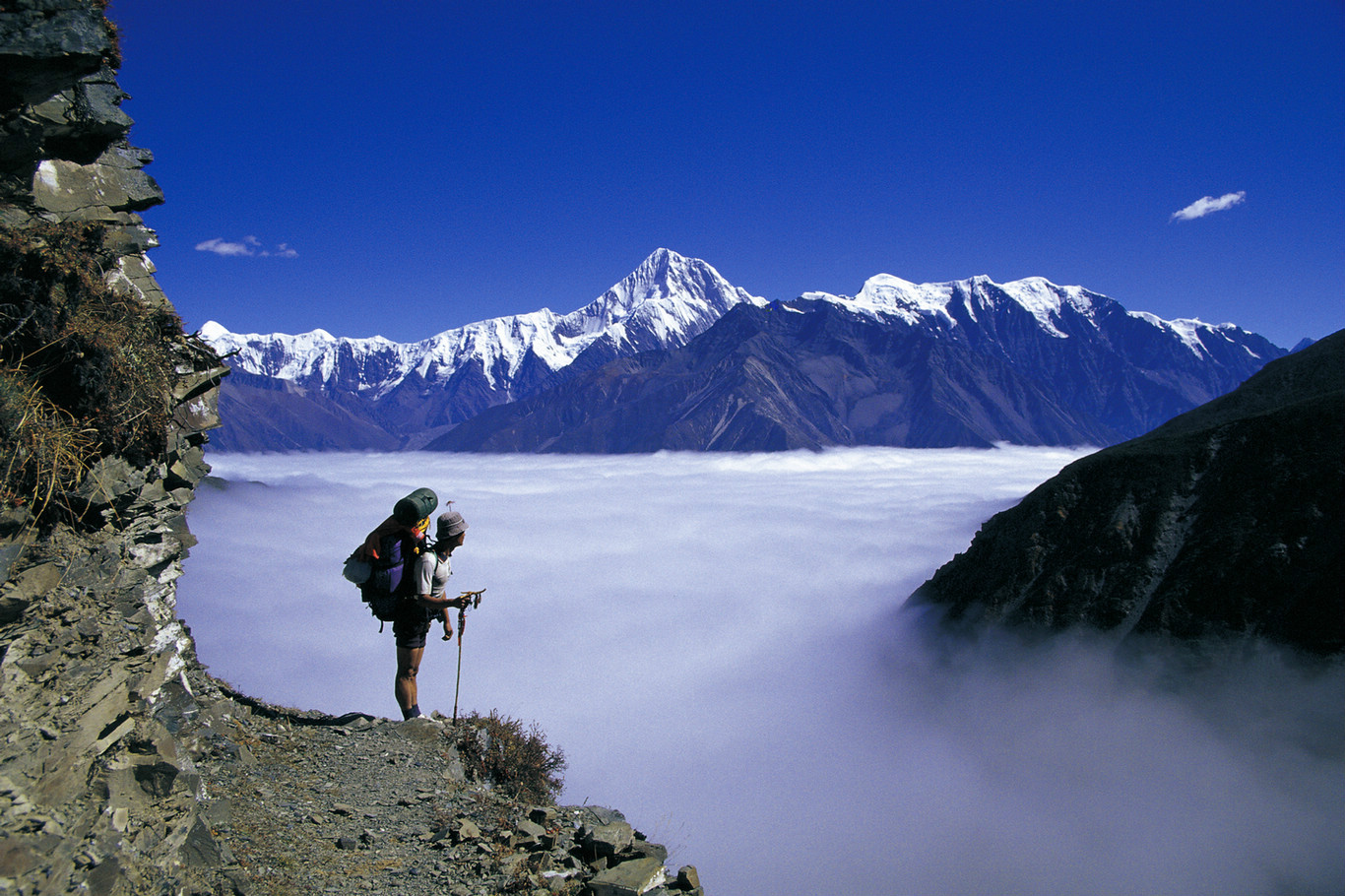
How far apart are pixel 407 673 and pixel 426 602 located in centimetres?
180

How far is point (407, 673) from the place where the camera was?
11711mm

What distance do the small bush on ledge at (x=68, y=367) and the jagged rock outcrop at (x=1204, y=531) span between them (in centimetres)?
6500

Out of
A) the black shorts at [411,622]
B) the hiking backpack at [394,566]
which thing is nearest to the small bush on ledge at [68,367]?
the hiking backpack at [394,566]

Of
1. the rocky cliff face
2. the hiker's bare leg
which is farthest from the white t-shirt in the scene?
the rocky cliff face

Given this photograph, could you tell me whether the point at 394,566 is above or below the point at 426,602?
above

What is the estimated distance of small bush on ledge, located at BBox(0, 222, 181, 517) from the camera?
22.2ft

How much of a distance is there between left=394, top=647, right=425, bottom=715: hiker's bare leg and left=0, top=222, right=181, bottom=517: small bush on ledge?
4861 mm

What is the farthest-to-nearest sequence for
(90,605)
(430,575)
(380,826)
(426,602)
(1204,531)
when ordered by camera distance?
(1204,531), (430,575), (426,602), (380,826), (90,605)

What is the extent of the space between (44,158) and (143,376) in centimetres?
375

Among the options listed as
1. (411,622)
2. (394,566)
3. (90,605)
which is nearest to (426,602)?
(411,622)

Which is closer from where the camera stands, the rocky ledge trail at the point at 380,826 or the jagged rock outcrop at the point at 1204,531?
the rocky ledge trail at the point at 380,826

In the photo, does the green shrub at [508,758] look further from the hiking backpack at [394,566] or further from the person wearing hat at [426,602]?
the hiking backpack at [394,566]

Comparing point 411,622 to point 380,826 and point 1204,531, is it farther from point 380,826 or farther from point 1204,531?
point 1204,531

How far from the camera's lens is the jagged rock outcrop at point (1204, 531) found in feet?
157
